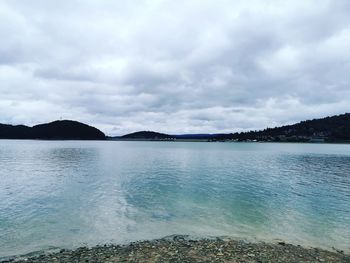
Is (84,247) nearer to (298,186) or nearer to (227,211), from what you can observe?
(227,211)

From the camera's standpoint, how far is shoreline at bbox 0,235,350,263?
1581cm

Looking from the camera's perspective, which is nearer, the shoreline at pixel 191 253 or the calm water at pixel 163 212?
the shoreline at pixel 191 253

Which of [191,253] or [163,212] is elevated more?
[191,253]

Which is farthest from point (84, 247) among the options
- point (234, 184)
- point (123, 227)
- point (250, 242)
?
point (234, 184)

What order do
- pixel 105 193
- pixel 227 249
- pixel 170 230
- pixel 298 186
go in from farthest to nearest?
pixel 298 186 → pixel 105 193 → pixel 170 230 → pixel 227 249

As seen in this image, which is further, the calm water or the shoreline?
the calm water

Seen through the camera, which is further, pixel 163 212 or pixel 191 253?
pixel 163 212

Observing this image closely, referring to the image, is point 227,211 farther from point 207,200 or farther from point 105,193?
Result: point 105,193

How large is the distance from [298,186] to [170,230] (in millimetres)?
28971

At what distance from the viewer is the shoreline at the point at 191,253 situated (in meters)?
15.8

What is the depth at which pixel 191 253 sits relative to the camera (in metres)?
16.6

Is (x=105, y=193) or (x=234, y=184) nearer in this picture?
(x=105, y=193)

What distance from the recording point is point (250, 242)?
780 inches

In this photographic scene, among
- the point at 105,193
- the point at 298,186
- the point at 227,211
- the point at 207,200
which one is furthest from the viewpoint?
the point at 298,186
